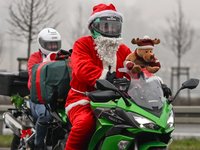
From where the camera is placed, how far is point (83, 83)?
3791mm

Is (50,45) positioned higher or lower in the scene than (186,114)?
higher

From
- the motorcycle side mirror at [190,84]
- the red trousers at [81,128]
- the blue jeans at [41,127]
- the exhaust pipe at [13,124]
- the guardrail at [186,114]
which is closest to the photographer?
the motorcycle side mirror at [190,84]

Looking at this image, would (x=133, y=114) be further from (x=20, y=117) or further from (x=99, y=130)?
(x=20, y=117)

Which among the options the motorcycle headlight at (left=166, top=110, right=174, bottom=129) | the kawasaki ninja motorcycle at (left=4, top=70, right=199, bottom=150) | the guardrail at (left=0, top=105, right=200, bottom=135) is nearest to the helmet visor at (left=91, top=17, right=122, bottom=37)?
the kawasaki ninja motorcycle at (left=4, top=70, right=199, bottom=150)

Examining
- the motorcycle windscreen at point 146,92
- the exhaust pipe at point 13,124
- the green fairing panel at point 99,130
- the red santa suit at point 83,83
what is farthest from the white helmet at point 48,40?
the motorcycle windscreen at point 146,92

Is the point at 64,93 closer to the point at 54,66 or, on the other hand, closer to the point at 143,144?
the point at 54,66

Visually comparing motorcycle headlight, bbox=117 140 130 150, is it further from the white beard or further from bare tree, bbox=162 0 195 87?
bare tree, bbox=162 0 195 87

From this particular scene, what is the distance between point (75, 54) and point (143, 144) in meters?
1.29

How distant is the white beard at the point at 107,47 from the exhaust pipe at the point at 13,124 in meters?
2.21

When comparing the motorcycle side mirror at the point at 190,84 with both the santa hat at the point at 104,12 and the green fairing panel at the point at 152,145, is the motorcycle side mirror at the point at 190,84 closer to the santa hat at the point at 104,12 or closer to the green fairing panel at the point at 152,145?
the green fairing panel at the point at 152,145

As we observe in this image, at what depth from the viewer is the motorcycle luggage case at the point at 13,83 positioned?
568 cm

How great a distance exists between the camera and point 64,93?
174 inches

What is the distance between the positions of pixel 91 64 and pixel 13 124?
2457 millimetres

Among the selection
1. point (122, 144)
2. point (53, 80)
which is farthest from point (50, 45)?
point (122, 144)
